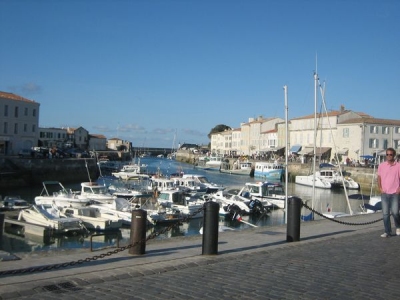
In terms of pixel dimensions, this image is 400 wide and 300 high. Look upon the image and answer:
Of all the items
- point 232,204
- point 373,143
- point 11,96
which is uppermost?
point 11,96

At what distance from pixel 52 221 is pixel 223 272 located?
1958 cm

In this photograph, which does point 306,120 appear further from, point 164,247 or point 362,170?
point 164,247

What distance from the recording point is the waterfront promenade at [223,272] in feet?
22.6

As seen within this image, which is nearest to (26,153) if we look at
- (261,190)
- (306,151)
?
(261,190)

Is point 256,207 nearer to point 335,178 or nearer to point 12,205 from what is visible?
point 12,205

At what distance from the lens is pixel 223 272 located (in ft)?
27.1

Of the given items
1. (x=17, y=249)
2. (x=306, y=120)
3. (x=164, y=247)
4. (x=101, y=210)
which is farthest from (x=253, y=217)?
(x=306, y=120)

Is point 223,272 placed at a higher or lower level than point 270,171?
lower

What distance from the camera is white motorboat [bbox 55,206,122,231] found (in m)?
26.8

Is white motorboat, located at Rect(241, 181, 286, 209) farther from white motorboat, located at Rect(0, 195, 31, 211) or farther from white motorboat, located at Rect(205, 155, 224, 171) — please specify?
white motorboat, located at Rect(205, 155, 224, 171)

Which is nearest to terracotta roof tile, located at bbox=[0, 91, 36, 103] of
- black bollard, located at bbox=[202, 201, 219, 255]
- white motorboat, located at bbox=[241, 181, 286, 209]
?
white motorboat, located at bbox=[241, 181, 286, 209]

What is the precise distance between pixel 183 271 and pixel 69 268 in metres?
1.93

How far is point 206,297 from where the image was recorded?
6.67m

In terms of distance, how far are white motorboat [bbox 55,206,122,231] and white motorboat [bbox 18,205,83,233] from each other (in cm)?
92
